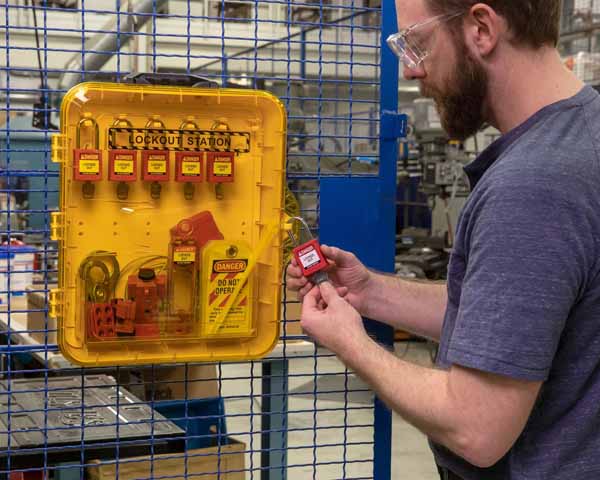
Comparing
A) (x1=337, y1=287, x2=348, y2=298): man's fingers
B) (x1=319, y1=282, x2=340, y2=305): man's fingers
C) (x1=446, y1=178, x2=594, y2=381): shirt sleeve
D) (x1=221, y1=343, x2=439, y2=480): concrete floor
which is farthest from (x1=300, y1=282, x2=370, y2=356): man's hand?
(x1=221, y1=343, x2=439, y2=480): concrete floor

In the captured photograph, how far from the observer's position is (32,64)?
8.30 m

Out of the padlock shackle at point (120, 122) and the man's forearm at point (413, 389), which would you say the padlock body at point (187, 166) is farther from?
the man's forearm at point (413, 389)

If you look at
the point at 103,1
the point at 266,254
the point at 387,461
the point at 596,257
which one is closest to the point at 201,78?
the point at 266,254

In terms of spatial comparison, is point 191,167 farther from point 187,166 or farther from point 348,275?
point 348,275

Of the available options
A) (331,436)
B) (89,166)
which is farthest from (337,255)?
(331,436)

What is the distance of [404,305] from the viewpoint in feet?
5.24

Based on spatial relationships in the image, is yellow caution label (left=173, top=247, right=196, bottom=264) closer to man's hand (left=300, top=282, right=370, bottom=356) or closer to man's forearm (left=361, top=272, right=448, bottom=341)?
man's hand (left=300, top=282, right=370, bottom=356)

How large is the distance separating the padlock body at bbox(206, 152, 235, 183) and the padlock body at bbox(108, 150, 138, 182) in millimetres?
129

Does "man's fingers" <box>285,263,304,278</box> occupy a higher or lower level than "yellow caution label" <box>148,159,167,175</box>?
lower

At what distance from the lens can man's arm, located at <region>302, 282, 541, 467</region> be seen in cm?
110

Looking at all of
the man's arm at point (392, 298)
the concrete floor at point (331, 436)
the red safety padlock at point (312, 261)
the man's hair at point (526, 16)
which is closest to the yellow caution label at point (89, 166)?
the red safety padlock at point (312, 261)

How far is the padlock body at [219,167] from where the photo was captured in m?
1.44

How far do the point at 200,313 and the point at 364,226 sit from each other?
14.8 inches

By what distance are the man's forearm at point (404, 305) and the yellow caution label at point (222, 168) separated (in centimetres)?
35
